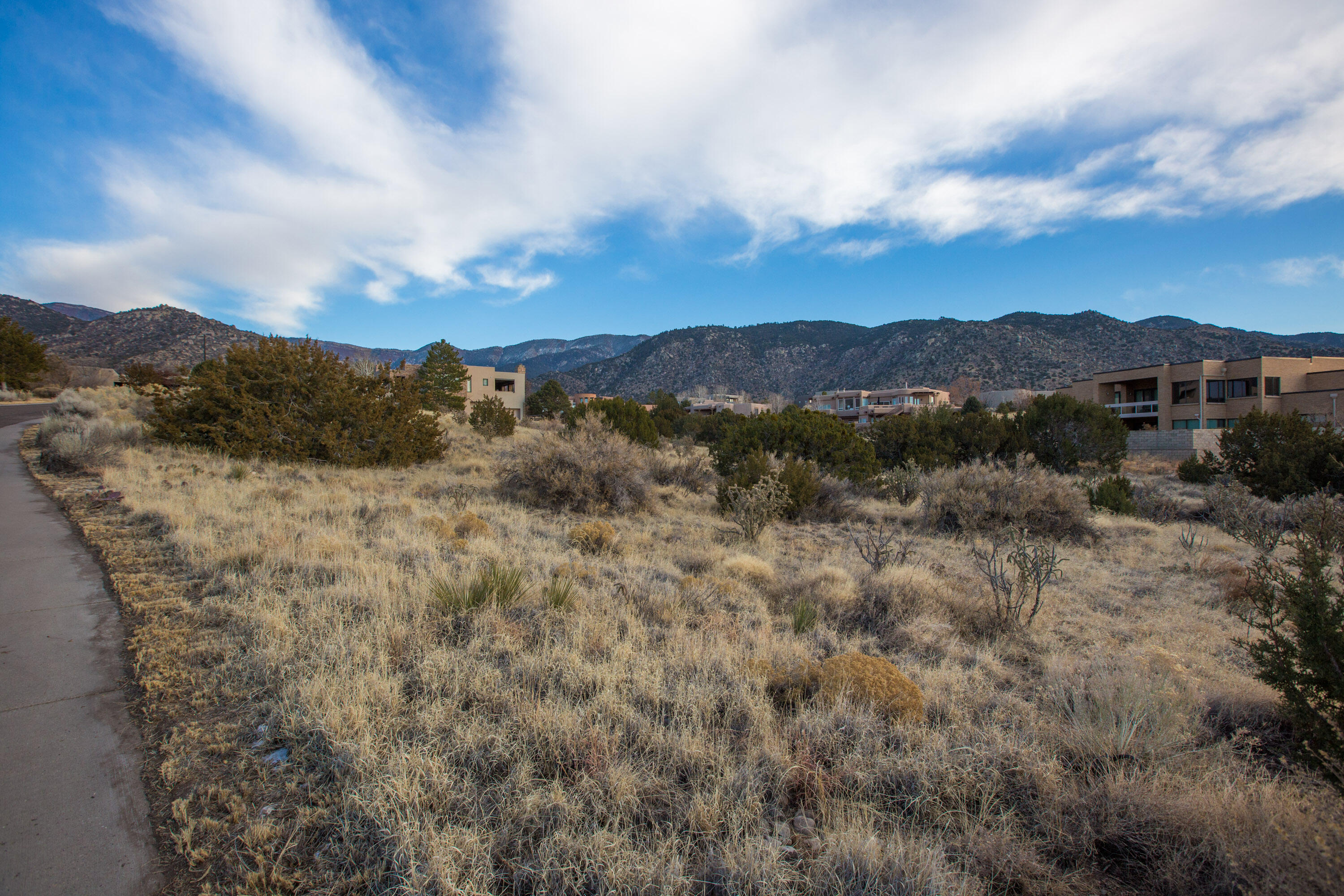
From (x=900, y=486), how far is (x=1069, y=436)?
1361 centimetres

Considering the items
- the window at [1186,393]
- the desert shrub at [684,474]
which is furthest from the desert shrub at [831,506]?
the window at [1186,393]

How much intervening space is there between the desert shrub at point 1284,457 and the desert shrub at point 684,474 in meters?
15.0

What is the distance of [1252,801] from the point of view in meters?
2.38

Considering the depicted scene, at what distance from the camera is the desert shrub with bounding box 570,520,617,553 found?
7926mm

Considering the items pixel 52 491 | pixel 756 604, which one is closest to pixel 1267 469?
pixel 756 604

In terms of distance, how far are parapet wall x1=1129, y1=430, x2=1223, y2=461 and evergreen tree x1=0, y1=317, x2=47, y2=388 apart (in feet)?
227

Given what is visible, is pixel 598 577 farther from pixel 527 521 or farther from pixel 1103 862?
pixel 1103 862

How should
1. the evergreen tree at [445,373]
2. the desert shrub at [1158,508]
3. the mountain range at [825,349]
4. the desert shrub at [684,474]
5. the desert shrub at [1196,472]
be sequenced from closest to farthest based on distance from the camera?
1. the desert shrub at [1158,508]
2. the desert shrub at [684,474]
3. the desert shrub at [1196,472]
4. the evergreen tree at [445,373]
5. the mountain range at [825,349]

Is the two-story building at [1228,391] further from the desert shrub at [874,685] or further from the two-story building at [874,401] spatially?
the desert shrub at [874,685]

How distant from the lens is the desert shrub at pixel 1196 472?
62.8ft

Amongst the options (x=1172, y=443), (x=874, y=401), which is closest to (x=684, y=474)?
(x=1172, y=443)

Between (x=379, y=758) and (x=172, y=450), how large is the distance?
16.0 m

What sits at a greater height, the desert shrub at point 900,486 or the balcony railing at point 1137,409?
the balcony railing at point 1137,409

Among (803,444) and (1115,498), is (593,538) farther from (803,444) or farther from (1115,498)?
(1115,498)
